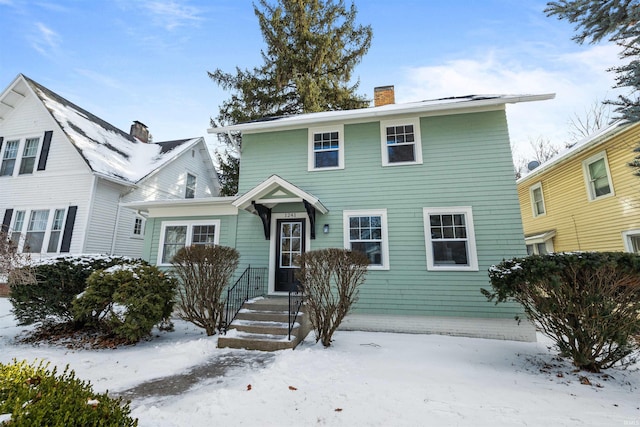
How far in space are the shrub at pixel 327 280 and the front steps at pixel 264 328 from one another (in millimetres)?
686

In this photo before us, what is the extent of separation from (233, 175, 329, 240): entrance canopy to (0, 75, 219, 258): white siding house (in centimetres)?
703

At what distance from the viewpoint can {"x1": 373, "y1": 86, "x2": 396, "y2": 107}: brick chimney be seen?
34.0 feet

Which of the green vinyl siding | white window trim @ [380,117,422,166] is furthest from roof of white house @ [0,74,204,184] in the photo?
white window trim @ [380,117,422,166]

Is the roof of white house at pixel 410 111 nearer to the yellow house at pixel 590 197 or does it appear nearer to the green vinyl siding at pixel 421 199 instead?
the green vinyl siding at pixel 421 199

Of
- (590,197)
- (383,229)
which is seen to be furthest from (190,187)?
(590,197)

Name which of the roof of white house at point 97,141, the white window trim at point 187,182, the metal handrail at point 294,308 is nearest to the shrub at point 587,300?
the metal handrail at point 294,308

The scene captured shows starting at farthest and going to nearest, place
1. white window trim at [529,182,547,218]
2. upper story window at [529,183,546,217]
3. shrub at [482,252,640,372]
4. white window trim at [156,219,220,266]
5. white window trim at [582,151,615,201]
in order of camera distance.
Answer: upper story window at [529,183,546,217]
white window trim at [529,182,547,218]
white window trim at [582,151,615,201]
white window trim at [156,219,220,266]
shrub at [482,252,640,372]

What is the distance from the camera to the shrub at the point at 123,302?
5.29 meters

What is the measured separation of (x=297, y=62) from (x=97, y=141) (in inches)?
392

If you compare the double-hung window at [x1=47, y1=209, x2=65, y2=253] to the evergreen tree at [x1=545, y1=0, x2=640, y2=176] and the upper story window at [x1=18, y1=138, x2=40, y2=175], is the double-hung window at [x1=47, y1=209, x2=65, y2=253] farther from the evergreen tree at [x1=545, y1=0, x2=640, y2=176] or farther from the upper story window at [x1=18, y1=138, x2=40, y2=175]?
the evergreen tree at [x1=545, y1=0, x2=640, y2=176]

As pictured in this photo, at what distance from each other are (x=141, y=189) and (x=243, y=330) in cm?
994

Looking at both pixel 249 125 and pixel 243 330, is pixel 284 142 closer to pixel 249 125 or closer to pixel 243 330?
pixel 249 125

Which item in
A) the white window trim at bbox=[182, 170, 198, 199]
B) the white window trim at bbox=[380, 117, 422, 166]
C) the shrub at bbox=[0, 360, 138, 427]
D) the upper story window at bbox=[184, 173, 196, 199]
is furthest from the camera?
the upper story window at bbox=[184, 173, 196, 199]

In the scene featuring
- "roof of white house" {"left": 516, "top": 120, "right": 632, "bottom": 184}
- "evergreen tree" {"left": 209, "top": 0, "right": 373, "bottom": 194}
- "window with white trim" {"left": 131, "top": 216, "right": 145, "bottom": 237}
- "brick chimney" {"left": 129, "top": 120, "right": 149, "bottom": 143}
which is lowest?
"window with white trim" {"left": 131, "top": 216, "right": 145, "bottom": 237}
